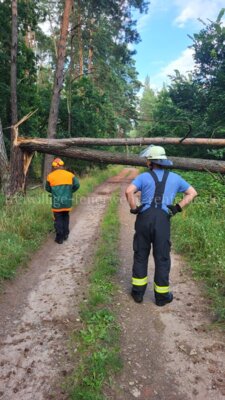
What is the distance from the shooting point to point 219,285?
504cm

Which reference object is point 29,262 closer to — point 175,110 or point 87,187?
point 87,187

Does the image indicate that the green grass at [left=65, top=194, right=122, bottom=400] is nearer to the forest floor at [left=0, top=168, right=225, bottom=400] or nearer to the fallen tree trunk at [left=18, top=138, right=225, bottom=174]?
the forest floor at [left=0, top=168, right=225, bottom=400]

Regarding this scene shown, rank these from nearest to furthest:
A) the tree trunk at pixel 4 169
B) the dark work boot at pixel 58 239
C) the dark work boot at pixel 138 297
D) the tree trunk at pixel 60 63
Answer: the dark work boot at pixel 138 297, the dark work boot at pixel 58 239, the tree trunk at pixel 4 169, the tree trunk at pixel 60 63

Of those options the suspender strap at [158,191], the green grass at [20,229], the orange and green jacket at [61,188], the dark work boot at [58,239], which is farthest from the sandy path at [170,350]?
the orange and green jacket at [61,188]

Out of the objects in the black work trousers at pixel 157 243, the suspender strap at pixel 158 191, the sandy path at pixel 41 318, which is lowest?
the sandy path at pixel 41 318

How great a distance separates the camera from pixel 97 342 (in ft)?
12.3

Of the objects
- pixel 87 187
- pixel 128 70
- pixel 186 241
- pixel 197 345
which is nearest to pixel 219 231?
pixel 186 241

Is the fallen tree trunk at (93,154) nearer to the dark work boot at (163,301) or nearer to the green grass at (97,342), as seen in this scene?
the green grass at (97,342)

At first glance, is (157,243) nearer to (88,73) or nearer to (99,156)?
(99,156)

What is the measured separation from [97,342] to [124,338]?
14.8 inches

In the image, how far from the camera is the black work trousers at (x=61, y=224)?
25.8ft

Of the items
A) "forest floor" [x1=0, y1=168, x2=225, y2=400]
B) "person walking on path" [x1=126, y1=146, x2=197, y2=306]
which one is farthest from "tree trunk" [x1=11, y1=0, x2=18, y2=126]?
"person walking on path" [x1=126, y1=146, x2=197, y2=306]

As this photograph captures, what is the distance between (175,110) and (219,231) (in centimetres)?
1082

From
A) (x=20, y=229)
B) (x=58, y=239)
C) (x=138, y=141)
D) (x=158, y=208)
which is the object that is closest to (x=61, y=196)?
(x=58, y=239)
